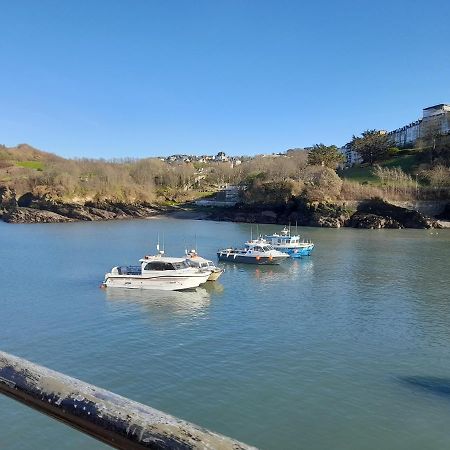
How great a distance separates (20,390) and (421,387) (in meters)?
18.7

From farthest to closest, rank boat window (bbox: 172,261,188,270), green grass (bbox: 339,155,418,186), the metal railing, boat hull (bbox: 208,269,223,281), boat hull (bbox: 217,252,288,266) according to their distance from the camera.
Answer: green grass (bbox: 339,155,418,186) → boat hull (bbox: 217,252,288,266) → boat hull (bbox: 208,269,223,281) → boat window (bbox: 172,261,188,270) → the metal railing

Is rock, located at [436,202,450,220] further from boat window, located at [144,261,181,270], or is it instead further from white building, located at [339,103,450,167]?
boat window, located at [144,261,181,270]

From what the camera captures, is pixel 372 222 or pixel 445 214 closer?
pixel 372 222

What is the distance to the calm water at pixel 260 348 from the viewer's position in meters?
15.7

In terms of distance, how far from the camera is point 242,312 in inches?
1203

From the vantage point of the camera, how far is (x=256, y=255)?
51344 mm

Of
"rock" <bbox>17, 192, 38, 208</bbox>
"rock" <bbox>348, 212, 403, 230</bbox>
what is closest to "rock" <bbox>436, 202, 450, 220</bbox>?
"rock" <bbox>348, 212, 403, 230</bbox>

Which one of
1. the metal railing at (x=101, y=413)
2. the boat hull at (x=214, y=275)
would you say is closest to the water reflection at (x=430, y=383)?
the metal railing at (x=101, y=413)

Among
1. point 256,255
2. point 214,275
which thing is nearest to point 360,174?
point 256,255

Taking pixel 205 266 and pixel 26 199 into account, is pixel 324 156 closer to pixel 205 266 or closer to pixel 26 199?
pixel 26 199

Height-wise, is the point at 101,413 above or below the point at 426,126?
below

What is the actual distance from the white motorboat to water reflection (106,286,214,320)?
0.50 metres

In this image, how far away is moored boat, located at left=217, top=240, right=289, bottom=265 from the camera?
51.3 meters

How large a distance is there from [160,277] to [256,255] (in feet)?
56.1
